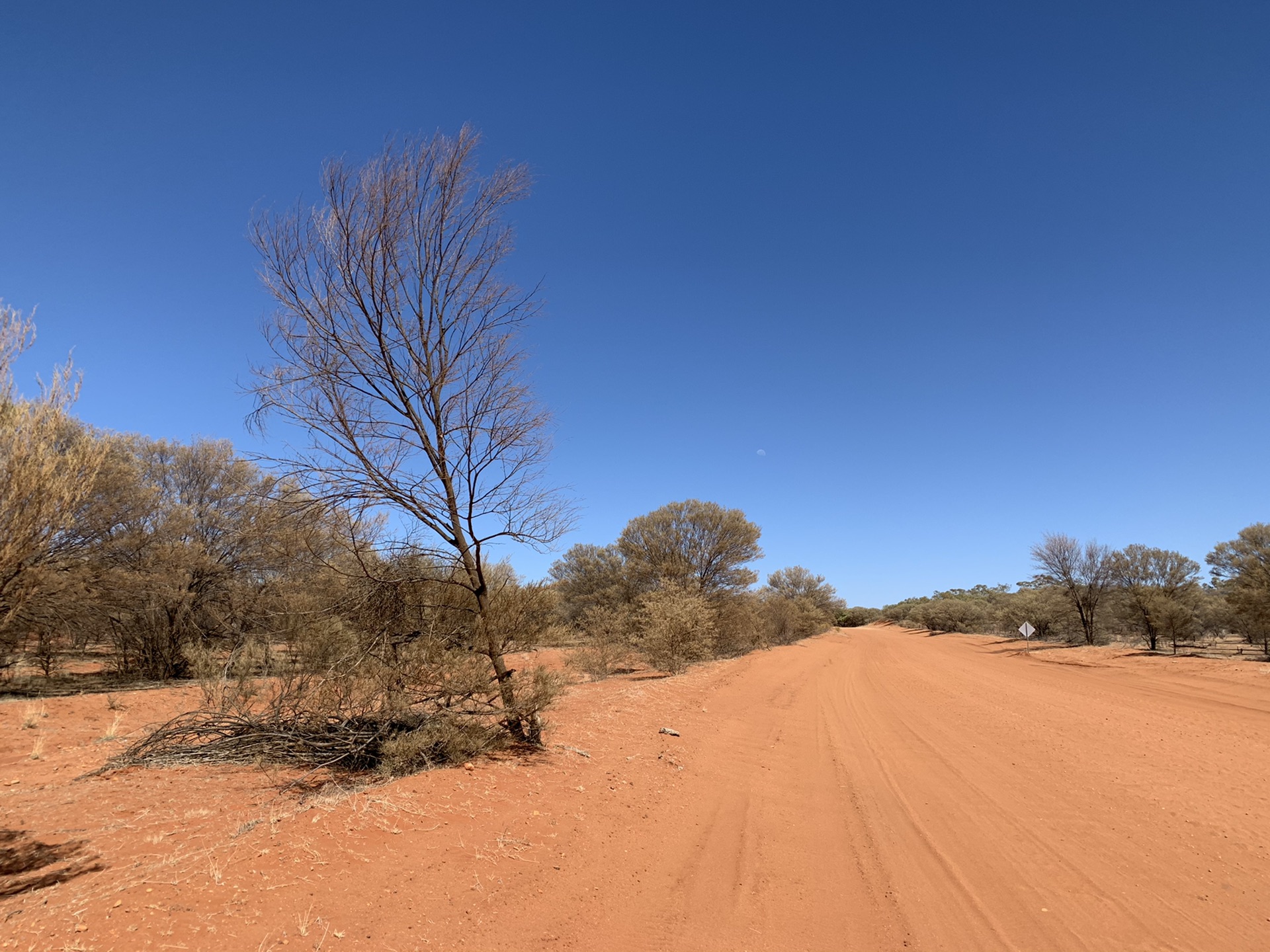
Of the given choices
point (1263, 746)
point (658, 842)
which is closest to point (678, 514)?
point (1263, 746)

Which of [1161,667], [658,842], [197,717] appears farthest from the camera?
[1161,667]

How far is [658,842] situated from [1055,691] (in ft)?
56.2

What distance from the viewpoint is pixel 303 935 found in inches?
138

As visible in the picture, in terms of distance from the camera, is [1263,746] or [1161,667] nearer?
[1263,746]

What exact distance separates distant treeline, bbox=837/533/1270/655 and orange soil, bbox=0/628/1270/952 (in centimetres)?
2210

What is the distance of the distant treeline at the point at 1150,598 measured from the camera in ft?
81.9

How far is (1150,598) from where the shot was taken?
29094 millimetres

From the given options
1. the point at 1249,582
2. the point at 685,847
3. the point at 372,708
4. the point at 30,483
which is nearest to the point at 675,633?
the point at 372,708

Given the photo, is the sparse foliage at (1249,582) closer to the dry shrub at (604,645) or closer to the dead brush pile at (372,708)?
the dry shrub at (604,645)

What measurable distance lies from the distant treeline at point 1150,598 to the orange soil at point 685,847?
2210 centimetres

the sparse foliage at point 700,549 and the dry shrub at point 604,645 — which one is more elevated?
the sparse foliage at point 700,549

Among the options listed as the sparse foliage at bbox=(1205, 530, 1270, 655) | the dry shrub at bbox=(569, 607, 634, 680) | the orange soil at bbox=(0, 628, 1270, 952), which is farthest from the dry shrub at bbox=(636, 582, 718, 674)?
the sparse foliage at bbox=(1205, 530, 1270, 655)

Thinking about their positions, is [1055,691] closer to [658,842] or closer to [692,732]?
[692,732]

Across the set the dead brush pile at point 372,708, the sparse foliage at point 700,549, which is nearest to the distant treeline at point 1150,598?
the sparse foliage at point 700,549
